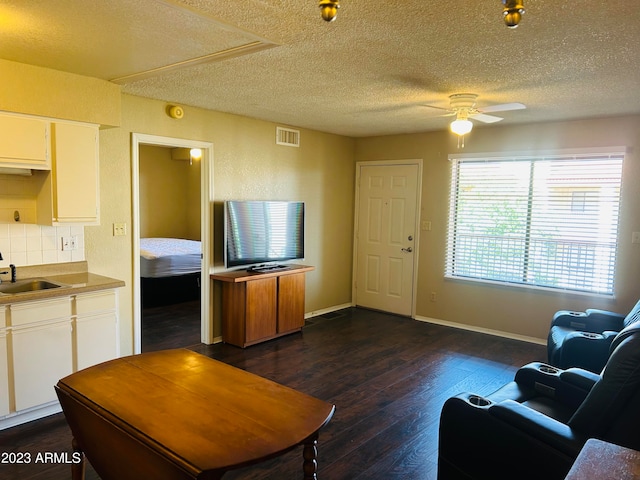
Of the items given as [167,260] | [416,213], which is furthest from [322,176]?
[167,260]

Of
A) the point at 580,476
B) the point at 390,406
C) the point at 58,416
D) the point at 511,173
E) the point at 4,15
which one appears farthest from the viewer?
the point at 511,173

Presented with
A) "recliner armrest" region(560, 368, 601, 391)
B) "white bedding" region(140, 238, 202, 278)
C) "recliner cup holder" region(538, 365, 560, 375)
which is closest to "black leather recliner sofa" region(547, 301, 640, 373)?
"recliner cup holder" region(538, 365, 560, 375)

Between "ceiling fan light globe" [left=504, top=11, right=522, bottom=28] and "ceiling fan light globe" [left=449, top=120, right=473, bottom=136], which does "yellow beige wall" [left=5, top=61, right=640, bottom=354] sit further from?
"ceiling fan light globe" [left=504, top=11, right=522, bottom=28]

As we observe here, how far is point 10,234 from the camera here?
3330 mm

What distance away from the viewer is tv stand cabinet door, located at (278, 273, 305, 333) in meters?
5.02

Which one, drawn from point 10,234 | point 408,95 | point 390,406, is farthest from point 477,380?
point 10,234

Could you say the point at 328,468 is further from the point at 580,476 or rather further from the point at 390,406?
the point at 580,476

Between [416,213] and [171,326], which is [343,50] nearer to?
[416,213]

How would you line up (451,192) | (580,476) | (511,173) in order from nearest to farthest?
(580,476) → (511,173) → (451,192)

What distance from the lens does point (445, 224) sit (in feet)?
18.7

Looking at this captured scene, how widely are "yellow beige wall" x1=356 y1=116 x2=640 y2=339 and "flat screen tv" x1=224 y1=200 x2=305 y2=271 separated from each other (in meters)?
1.66

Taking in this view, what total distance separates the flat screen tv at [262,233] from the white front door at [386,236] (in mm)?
1299

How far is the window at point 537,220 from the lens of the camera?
4.69 metres

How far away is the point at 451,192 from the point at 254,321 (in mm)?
2873
